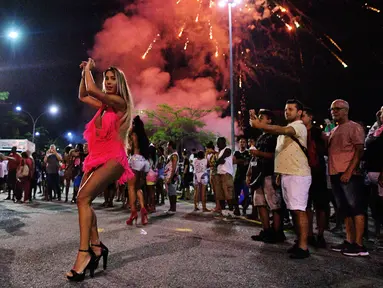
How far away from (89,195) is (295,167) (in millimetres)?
2649

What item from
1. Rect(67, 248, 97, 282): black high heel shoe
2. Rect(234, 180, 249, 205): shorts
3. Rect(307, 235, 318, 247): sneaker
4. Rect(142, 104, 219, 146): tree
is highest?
Rect(142, 104, 219, 146): tree

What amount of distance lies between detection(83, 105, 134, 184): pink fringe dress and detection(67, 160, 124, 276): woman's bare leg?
0.24 feet

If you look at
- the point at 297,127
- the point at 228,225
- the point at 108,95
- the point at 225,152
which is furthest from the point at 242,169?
the point at 108,95

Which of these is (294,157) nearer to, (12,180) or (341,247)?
(341,247)

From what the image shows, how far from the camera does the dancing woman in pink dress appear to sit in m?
3.50

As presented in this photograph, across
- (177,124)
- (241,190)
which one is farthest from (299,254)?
(177,124)

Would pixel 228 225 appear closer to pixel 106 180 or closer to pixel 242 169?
pixel 242 169

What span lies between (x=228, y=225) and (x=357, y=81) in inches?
705

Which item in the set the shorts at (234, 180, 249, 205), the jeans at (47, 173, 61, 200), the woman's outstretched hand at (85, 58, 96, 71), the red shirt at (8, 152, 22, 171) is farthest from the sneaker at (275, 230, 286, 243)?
the red shirt at (8, 152, 22, 171)

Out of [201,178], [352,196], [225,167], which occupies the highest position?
[225,167]

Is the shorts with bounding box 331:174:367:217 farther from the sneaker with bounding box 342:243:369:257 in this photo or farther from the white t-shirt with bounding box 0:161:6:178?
the white t-shirt with bounding box 0:161:6:178

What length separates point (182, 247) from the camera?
482 centimetres

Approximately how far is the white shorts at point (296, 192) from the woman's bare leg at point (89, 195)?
7.42 feet

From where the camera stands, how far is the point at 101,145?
369cm
